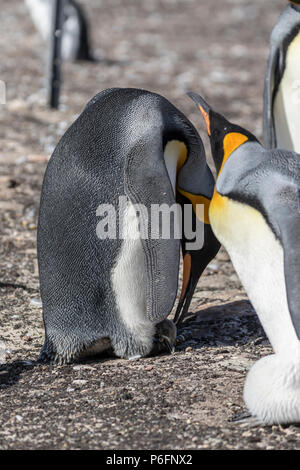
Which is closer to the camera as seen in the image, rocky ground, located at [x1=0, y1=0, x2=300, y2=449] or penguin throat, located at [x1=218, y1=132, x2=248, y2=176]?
rocky ground, located at [x1=0, y1=0, x2=300, y2=449]

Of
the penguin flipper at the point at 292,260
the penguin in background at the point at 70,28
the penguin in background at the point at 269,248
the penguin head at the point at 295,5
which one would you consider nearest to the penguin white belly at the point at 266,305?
the penguin in background at the point at 269,248

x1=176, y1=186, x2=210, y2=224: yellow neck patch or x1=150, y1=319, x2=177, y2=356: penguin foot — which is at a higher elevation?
x1=176, y1=186, x2=210, y2=224: yellow neck patch

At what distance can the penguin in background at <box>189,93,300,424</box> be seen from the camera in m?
2.54

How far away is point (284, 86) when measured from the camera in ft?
15.2

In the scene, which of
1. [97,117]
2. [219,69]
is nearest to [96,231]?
[97,117]

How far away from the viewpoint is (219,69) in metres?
9.96

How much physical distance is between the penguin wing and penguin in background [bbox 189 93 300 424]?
304 mm

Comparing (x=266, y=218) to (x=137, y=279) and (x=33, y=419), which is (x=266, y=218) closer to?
(x=137, y=279)

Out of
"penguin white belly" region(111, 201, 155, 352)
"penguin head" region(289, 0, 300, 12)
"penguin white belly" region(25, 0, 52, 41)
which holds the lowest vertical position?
"penguin white belly" region(111, 201, 155, 352)

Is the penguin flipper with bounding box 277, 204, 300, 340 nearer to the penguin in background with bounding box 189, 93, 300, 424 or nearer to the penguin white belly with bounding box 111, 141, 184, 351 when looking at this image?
the penguin in background with bounding box 189, 93, 300, 424

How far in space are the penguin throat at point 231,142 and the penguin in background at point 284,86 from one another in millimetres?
1680

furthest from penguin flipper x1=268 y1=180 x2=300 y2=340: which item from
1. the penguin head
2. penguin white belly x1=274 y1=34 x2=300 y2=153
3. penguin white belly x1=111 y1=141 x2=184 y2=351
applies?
the penguin head

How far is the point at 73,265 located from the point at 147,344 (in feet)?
1.45

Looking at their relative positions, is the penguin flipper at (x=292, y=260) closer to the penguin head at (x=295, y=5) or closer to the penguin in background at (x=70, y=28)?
the penguin head at (x=295, y=5)
